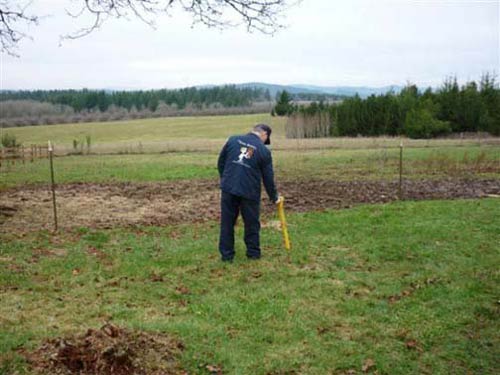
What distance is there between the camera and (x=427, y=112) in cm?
5112

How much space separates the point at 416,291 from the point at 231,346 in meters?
2.71

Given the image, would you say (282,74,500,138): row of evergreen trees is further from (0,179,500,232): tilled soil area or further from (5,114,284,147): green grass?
(0,179,500,232): tilled soil area

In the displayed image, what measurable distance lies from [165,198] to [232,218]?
6.63 meters

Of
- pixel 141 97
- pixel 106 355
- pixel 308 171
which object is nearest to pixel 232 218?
pixel 106 355

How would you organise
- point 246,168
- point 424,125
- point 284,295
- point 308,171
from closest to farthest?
point 284,295 < point 246,168 < point 308,171 < point 424,125

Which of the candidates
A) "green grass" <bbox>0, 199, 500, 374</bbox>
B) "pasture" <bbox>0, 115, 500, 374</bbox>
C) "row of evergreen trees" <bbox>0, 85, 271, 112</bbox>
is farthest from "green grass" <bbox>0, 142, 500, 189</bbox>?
"row of evergreen trees" <bbox>0, 85, 271, 112</bbox>

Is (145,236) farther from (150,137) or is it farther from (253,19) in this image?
(150,137)

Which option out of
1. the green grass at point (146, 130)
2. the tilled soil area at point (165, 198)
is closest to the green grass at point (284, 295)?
the tilled soil area at point (165, 198)

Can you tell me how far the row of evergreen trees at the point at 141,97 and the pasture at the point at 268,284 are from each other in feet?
333

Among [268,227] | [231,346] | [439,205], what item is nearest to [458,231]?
[439,205]

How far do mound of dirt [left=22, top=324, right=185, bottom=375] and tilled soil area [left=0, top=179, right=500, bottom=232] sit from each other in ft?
19.9

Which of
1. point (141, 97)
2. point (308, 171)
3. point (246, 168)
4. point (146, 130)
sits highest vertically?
point (141, 97)

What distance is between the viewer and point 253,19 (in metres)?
6.85

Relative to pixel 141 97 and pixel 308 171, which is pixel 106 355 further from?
pixel 141 97
